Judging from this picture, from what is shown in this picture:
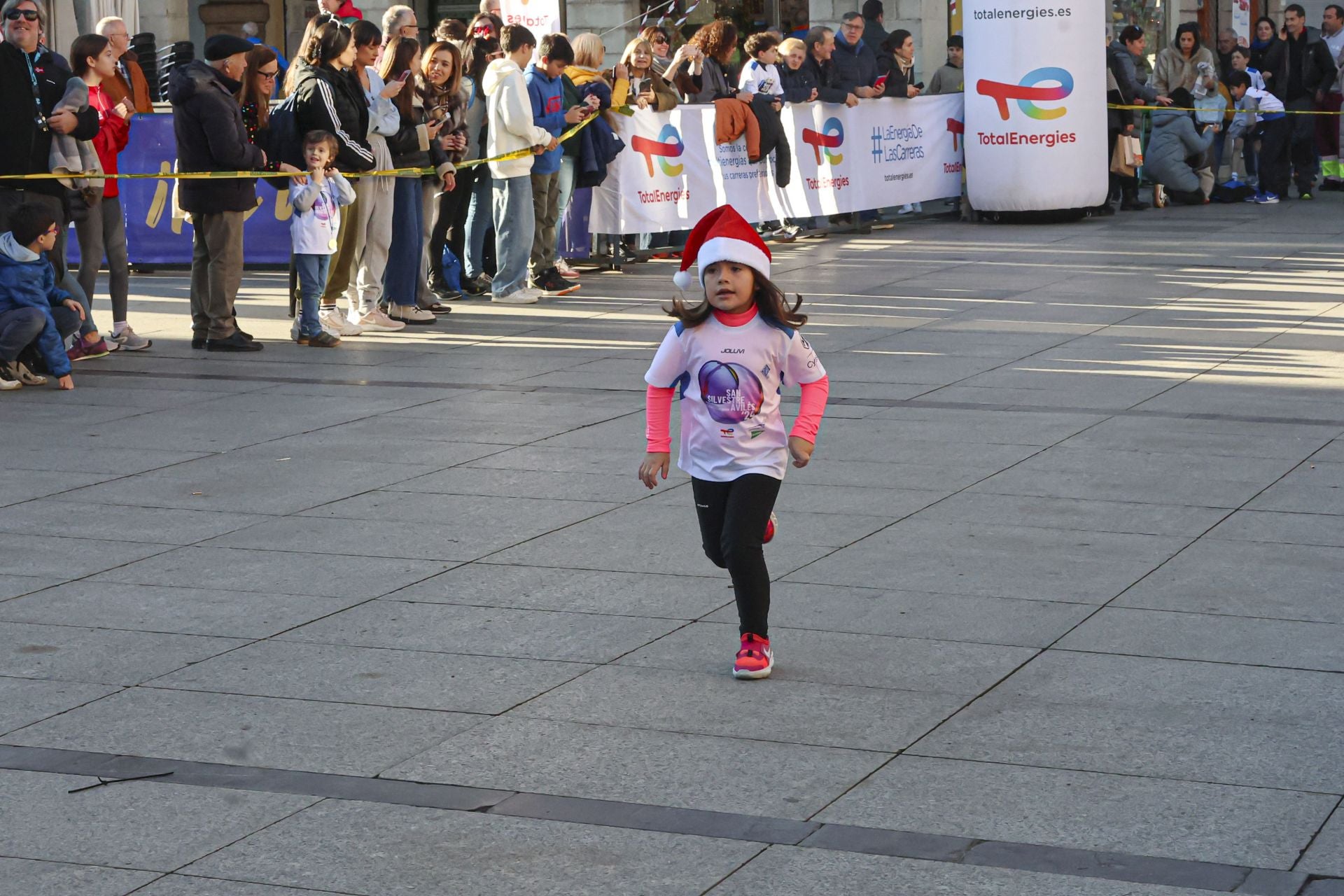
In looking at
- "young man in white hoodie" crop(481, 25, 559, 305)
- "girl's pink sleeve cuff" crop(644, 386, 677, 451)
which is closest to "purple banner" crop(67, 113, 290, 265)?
"young man in white hoodie" crop(481, 25, 559, 305)

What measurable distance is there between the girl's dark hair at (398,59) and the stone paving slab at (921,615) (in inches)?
302

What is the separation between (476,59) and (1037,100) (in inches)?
264

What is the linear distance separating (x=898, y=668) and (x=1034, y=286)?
970 cm

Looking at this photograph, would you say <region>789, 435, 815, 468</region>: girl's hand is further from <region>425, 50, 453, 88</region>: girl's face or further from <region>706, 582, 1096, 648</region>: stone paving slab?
<region>425, 50, 453, 88</region>: girl's face

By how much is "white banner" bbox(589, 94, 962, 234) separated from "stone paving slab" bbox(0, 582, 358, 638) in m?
10.4

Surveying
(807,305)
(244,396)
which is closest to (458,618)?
(244,396)

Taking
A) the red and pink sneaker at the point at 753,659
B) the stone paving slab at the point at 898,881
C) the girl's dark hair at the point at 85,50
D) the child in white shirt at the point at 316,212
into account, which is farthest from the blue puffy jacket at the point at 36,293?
the stone paving slab at the point at 898,881

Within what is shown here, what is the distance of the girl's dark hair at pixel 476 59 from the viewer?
15078 millimetres

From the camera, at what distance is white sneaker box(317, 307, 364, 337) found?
42.6ft

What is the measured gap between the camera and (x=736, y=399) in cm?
576

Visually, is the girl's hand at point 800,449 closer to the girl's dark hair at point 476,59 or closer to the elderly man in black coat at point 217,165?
the elderly man in black coat at point 217,165

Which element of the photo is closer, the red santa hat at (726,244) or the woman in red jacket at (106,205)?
the red santa hat at (726,244)

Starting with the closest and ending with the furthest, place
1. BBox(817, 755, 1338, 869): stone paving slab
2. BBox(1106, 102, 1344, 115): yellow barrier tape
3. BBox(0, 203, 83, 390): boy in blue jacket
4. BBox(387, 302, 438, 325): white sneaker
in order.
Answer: BBox(817, 755, 1338, 869): stone paving slab < BBox(0, 203, 83, 390): boy in blue jacket < BBox(387, 302, 438, 325): white sneaker < BBox(1106, 102, 1344, 115): yellow barrier tape

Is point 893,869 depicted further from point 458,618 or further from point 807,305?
point 807,305
